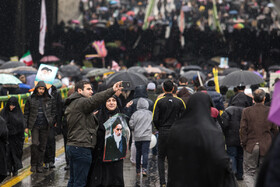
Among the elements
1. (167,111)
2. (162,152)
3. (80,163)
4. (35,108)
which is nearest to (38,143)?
(35,108)

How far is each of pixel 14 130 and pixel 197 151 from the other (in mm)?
5465

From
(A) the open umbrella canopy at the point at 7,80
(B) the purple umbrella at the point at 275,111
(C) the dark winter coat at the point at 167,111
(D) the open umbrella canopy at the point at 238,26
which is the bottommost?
(C) the dark winter coat at the point at 167,111

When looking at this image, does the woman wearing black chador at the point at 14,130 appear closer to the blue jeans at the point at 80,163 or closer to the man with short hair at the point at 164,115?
the man with short hair at the point at 164,115

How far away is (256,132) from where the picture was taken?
24.8 ft

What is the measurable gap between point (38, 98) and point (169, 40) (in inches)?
819

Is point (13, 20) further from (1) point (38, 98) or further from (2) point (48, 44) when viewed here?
(1) point (38, 98)

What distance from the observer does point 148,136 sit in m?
9.15

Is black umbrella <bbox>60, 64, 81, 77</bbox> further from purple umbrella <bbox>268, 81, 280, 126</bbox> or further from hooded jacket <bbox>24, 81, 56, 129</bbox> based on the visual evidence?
purple umbrella <bbox>268, 81, 280, 126</bbox>

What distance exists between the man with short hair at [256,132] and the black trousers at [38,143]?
12.2ft

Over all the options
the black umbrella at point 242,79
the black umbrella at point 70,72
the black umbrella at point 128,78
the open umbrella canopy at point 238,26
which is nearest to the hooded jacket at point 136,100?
the black umbrella at point 128,78

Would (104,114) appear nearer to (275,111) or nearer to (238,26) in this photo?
(275,111)

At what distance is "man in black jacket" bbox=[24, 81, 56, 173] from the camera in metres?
9.47

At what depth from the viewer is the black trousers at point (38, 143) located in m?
9.46

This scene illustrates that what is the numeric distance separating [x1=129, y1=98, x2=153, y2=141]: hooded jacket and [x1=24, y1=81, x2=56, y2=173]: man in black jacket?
1591 millimetres
